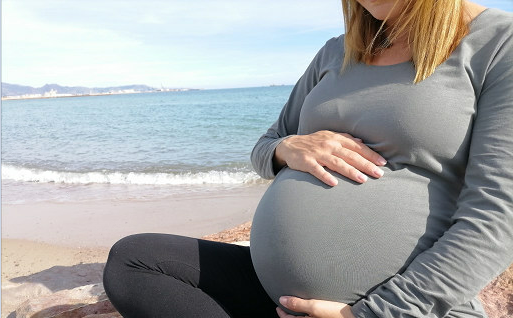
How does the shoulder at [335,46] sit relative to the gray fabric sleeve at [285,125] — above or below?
above

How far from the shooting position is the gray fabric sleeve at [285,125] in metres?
1.84

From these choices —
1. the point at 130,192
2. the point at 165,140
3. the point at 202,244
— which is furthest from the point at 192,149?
the point at 202,244

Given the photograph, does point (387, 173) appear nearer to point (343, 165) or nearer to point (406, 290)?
point (343, 165)

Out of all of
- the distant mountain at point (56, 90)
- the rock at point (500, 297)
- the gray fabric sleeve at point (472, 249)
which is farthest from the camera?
the distant mountain at point (56, 90)

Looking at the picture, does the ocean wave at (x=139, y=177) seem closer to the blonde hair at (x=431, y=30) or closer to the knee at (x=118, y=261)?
the knee at (x=118, y=261)

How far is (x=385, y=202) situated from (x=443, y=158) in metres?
0.22

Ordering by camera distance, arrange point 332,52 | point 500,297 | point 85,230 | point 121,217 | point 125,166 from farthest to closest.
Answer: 1. point 125,166
2. point 121,217
3. point 85,230
4. point 500,297
5. point 332,52

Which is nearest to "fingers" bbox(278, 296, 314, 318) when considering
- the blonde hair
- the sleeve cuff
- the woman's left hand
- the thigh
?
the woman's left hand

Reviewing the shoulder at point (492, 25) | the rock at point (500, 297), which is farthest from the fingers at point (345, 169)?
the rock at point (500, 297)

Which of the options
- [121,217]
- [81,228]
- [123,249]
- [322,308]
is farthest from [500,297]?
[121,217]

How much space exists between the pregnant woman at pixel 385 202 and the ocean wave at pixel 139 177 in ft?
21.1

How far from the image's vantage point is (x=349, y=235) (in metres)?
1.36

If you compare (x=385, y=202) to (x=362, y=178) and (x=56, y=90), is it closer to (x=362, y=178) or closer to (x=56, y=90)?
(x=362, y=178)

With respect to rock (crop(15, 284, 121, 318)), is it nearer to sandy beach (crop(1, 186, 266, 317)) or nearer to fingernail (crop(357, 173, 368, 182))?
sandy beach (crop(1, 186, 266, 317))
